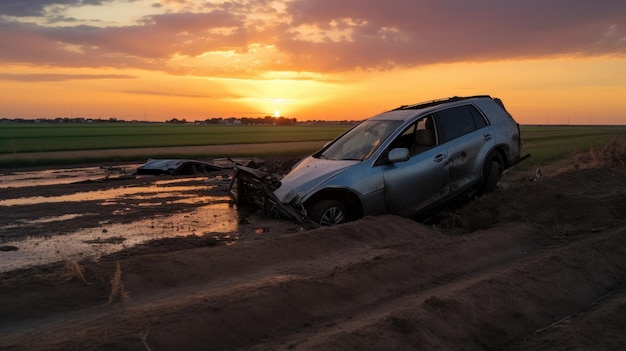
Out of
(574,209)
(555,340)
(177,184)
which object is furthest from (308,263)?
(177,184)

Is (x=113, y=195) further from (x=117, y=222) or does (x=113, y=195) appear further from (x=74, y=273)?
(x=74, y=273)

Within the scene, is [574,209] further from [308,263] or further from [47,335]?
[47,335]

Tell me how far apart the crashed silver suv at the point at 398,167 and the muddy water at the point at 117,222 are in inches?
43.6

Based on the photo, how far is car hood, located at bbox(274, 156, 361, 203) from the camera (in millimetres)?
8258

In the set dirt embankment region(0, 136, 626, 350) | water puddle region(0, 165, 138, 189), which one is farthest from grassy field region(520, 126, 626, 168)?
water puddle region(0, 165, 138, 189)

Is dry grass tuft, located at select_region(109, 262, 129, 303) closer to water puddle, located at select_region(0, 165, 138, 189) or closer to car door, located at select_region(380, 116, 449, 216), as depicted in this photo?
car door, located at select_region(380, 116, 449, 216)

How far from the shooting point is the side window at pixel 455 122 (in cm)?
948

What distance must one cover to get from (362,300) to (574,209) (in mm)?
5324

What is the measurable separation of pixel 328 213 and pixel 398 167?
1.35 meters

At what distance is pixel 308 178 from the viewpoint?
27.8 feet

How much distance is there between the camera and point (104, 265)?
Answer: 550 centimetres

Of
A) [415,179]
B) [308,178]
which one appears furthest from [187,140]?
[415,179]

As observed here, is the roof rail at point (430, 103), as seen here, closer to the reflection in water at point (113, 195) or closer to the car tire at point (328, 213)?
the car tire at point (328, 213)

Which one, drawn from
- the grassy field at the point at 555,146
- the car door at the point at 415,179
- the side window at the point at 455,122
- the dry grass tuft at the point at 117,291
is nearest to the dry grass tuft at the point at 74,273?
the dry grass tuft at the point at 117,291
